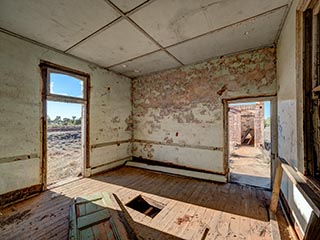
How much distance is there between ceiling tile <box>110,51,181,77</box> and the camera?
11.5 feet

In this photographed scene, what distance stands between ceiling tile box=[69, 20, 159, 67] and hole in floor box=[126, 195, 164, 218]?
2.94 meters

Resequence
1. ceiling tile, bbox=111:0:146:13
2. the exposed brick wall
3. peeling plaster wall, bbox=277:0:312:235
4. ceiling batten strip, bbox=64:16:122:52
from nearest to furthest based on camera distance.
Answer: peeling plaster wall, bbox=277:0:312:235
ceiling tile, bbox=111:0:146:13
ceiling batten strip, bbox=64:16:122:52
the exposed brick wall

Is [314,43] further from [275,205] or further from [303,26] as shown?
[275,205]

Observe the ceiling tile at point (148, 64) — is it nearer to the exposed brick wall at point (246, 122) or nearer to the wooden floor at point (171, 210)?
the wooden floor at point (171, 210)

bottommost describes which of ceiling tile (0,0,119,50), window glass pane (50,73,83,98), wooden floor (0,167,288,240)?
wooden floor (0,167,288,240)

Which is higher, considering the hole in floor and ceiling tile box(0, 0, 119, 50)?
ceiling tile box(0, 0, 119, 50)

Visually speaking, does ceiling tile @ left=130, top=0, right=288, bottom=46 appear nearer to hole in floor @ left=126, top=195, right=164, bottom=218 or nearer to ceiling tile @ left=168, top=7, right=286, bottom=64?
ceiling tile @ left=168, top=7, right=286, bottom=64

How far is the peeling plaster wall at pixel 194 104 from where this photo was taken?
3.17m

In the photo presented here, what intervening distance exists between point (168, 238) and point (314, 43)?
8.58 feet

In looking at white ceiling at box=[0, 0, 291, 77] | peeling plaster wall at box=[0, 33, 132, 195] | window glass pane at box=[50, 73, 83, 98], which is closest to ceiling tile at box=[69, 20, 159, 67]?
white ceiling at box=[0, 0, 291, 77]

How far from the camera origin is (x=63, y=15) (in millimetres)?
2074

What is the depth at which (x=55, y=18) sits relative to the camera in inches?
84.2

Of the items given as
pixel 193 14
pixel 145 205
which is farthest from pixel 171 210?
pixel 193 14

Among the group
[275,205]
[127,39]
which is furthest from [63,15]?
[275,205]
